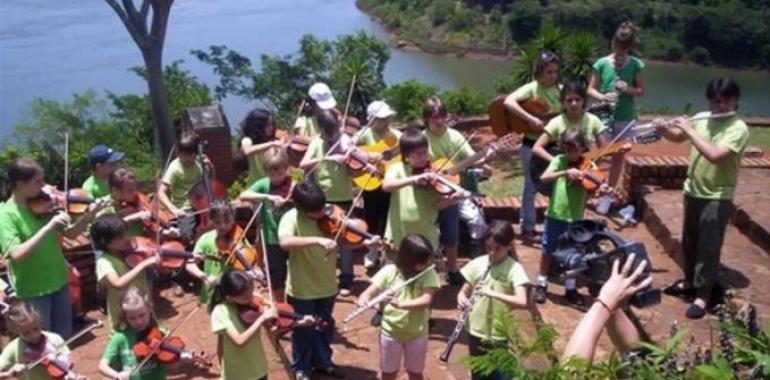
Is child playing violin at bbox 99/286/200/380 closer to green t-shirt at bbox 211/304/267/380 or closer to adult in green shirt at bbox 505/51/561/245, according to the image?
green t-shirt at bbox 211/304/267/380

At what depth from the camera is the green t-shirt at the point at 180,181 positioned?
6.12 meters

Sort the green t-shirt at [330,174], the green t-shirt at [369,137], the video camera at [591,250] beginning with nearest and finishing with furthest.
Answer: the video camera at [591,250] → the green t-shirt at [330,174] → the green t-shirt at [369,137]

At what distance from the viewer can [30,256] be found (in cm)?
475

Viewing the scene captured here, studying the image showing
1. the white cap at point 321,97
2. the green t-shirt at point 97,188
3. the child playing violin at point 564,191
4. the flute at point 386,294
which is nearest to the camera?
the flute at point 386,294

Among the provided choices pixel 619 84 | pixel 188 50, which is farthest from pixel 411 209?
pixel 188 50

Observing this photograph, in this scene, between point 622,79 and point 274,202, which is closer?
point 274,202

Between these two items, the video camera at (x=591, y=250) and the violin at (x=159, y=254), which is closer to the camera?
the violin at (x=159, y=254)

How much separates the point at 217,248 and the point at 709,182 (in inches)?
113

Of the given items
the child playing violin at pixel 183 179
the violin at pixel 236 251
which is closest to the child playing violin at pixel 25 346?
the violin at pixel 236 251

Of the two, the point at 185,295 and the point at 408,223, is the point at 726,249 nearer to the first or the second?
the point at 408,223

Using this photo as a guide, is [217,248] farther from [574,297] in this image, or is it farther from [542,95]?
[542,95]

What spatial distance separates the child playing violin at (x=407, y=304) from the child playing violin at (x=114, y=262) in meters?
1.23

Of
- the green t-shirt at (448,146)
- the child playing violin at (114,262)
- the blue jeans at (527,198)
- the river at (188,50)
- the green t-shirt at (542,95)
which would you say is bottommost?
the river at (188,50)

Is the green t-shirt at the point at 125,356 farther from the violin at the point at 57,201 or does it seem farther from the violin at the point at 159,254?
the violin at the point at 57,201
